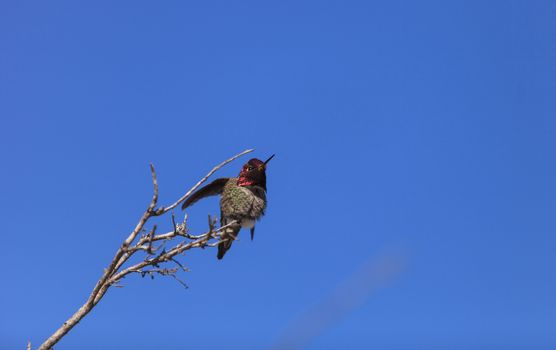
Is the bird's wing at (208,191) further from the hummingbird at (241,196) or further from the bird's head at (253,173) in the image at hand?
the bird's head at (253,173)

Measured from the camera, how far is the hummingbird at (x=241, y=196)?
11.2 meters

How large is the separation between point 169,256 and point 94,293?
95cm

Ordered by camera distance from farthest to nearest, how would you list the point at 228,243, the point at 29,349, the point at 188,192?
the point at 228,243 → the point at 188,192 → the point at 29,349

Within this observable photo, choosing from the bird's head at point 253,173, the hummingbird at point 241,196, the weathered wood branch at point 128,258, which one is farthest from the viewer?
the bird's head at point 253,173

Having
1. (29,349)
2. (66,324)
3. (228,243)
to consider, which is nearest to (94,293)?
(66,324)

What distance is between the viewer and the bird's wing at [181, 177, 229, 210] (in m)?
11.5

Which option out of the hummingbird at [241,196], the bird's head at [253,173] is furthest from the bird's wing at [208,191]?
the bird's head at [253,173]

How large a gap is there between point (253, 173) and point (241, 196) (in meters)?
0.52

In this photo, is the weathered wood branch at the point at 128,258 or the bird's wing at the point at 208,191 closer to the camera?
the weathered wood branch at the point at 128,258

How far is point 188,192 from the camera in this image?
6.40 meters

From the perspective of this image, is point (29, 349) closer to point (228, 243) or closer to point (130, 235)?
point (130, 235)

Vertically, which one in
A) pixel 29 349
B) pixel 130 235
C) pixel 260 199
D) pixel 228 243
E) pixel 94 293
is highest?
Answer: pixel 260 199

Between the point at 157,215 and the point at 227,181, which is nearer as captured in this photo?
the point at 157,215

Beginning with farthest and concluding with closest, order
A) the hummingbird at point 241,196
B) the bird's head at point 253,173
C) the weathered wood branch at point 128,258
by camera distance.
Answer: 1. the bird's head at point 253,173
2. the hummingbird at point 241,196
3. the weathered wood branch at point 128,258
